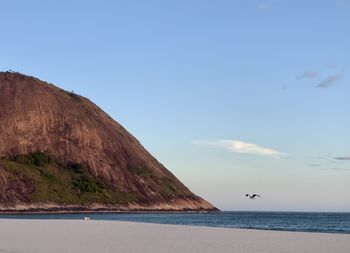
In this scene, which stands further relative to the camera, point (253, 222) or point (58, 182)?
point (58, 182)

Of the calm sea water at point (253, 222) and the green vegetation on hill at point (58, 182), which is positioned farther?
the green vegetation on hill at point (58, 182)

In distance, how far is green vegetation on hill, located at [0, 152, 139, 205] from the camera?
18100 centimetres

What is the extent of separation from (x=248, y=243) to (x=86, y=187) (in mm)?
162207

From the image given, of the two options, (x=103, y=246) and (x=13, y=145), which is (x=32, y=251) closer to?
(x=103, y=246)

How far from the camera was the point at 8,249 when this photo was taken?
27125 mm

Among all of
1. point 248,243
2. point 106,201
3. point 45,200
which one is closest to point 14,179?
point 45,200

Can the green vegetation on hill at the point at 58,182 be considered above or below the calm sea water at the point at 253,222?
above

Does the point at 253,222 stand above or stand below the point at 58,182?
below

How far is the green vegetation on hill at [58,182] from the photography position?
181m

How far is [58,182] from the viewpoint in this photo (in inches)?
7505

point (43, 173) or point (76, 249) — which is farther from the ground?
point (43, 173)

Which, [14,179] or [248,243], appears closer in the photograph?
[248,243]

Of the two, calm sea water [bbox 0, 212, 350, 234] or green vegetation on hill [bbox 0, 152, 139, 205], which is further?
green vegetation on hill [bbox 0, 152, 139, 205]

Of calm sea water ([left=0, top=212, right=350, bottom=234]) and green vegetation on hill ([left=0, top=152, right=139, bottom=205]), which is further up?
green vegetation on hill ([left=0, top=152, right=139, bottom=205])
